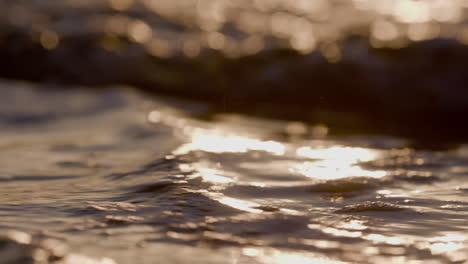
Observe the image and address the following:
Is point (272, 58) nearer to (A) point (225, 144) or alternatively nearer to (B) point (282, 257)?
(A) point (225, 144)

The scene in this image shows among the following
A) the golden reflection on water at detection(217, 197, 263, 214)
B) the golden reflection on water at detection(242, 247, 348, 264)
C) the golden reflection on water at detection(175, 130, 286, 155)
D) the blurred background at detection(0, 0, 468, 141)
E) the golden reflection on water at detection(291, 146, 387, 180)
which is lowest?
the golden reflection on water at detection(242, 247, 348, 264)

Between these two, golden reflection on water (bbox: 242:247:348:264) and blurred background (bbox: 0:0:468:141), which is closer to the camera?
golden reflection on water (bbox: 242:247:348:264)

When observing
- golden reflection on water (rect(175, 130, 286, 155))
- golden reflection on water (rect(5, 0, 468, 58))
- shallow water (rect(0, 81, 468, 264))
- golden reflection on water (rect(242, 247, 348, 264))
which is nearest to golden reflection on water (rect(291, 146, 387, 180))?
shallow water (rect(0, 81, 468, 264))

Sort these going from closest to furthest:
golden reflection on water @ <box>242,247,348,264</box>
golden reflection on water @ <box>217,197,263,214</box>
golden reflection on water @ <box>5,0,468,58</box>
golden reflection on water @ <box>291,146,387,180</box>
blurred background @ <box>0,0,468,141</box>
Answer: golden reflection on water @ <box>242,247,348,264</box>, golden reflection on water @ <box>217,197,263,214</box>, golden reflection on water @ <box>291,146,387,180</box>, blurred background @ <box>0,0,468,141</box>, golden reflection on water @ <box>5,0,468,58</box>

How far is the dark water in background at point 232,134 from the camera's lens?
1.45 m

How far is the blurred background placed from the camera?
4.39 m

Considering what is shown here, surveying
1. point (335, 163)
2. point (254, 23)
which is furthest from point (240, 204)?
point (254, 23)

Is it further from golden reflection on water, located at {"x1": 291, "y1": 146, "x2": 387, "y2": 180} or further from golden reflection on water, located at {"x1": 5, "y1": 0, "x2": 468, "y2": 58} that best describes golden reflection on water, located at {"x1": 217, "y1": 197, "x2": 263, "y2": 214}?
golden reflection on water, located at {"x1": 5, "y1": 0, "x2": 468, "y2": 58}

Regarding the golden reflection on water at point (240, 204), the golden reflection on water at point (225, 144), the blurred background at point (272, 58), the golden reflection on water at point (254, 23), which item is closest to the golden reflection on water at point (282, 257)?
the golden reflection on water at point (240, 204)

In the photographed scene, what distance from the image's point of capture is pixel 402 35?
5324mm

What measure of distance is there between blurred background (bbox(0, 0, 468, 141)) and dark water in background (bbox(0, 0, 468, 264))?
0.02 meters

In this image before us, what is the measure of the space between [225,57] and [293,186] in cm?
352

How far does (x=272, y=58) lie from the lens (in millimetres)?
5227

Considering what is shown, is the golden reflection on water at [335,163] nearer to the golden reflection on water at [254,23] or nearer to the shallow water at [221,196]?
the shallow water at [221,196]
